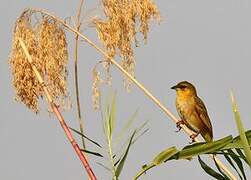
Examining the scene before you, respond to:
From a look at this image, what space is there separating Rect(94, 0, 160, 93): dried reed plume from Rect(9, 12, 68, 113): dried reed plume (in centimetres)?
29

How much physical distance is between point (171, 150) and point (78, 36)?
4.91 ft

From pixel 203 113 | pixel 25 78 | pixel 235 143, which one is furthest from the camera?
pixel 203 113

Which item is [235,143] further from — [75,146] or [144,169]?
[75,146]

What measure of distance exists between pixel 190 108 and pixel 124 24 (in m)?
2.87

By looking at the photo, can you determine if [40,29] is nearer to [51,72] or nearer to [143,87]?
[51,72]

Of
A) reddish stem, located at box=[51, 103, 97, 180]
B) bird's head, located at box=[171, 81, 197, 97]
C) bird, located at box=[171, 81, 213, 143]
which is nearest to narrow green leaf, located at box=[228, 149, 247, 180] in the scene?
reddish stem, located at box=[51, 103, 97, 180]

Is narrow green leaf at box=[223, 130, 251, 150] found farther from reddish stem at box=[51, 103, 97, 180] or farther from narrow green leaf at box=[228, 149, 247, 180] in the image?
reddish stem at box=[51, 103, 97, 180]

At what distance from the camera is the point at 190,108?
6.56 meters

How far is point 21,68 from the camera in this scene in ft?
11.6

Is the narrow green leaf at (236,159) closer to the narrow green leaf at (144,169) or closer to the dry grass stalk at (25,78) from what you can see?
the narrow green leaf at (144,169)

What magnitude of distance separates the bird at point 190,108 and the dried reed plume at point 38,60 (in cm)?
271

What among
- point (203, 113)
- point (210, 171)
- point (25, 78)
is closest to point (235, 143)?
point (210, 171)

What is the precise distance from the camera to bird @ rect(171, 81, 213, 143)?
632 cm

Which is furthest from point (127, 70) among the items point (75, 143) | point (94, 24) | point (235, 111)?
point (235, 111)
